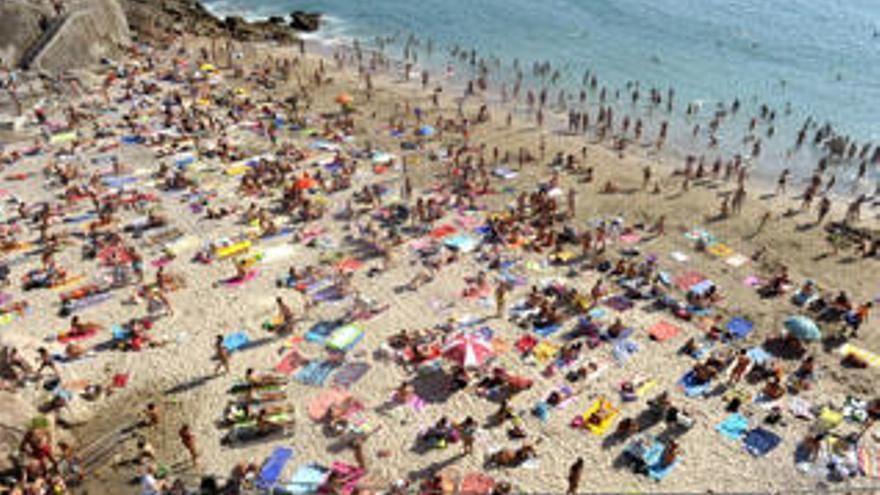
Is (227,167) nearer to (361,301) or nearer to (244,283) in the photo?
(244,283)

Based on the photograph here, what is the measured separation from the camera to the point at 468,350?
51.6 feet

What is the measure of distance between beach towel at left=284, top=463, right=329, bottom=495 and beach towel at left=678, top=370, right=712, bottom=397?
31.2ft

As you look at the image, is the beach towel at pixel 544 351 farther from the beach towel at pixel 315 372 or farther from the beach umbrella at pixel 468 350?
the beach towel at pixel 315 372

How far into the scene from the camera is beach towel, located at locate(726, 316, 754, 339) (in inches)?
724

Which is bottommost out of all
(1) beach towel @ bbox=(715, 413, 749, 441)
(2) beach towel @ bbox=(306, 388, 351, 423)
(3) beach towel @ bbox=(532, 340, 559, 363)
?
(2) beach towel @ bbox=(306, 388, 351, 423)

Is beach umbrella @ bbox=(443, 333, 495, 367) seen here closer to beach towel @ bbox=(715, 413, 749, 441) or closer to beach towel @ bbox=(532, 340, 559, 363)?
beach towel @ bbox=(532, 340, 559, 363)

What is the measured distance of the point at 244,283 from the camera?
65.2 ft

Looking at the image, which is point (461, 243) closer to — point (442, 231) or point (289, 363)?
point (442, 231)

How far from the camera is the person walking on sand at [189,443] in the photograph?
1309 cm

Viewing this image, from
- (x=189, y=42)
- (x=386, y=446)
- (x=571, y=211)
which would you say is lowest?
(x=386, y=446)

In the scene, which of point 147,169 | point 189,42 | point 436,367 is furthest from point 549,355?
point 189,42

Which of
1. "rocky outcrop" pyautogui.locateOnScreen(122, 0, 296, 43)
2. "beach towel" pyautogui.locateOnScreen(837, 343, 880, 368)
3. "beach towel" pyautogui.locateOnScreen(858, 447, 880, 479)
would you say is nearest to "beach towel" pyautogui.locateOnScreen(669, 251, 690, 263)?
"beach towel" pyautogui.locateOnScreen(837, 343, 880, 368)

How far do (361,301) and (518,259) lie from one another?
605 cm

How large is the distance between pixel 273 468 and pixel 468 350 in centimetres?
545
